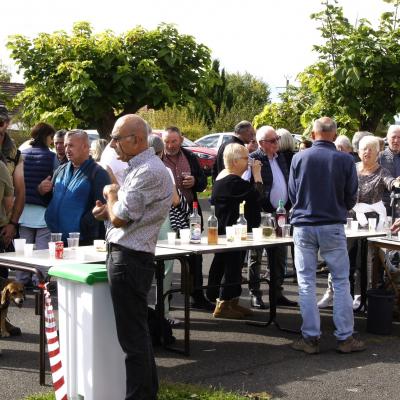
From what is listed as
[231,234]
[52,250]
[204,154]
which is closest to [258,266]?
[231,234]

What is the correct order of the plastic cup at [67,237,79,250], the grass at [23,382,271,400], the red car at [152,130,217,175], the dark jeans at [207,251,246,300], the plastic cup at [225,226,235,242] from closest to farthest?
the grass at [23,382,271,400], the plastic cup at [67,237,79,250], the plastic cup at [225,226,235,242], the dark jeans at [207,251,246,300], the red car at [152,130,217,175]

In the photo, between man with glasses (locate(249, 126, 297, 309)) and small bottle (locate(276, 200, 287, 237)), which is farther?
man with glasses (locate(249, 126, 297, 309))

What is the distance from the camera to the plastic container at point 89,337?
5.66m

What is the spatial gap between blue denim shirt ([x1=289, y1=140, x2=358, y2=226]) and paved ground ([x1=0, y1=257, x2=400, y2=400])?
1261 millimetres

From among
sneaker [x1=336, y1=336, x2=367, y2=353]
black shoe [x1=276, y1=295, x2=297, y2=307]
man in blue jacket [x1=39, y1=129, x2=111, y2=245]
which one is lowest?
sneaker [x1=336, y1=336, x2=367, y2=353]

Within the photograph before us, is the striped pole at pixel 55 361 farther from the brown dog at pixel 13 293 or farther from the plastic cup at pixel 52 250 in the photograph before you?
the brown dog at pixel 13 293

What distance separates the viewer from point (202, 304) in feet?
30.7

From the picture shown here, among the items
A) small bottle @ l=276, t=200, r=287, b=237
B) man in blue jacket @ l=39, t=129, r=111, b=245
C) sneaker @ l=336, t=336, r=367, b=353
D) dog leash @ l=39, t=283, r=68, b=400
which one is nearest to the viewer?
dog leash @ l=39, t=283, r=68, b=400

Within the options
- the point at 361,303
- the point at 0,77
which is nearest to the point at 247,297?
the point at 361,303

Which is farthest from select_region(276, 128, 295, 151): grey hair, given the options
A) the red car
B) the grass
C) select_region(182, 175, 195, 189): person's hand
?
the red car

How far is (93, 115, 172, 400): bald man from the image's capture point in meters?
5.29

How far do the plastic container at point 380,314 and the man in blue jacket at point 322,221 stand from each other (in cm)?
74

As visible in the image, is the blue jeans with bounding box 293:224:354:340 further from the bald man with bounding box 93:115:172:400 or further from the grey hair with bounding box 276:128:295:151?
the grey hair with bounding box 276:128:295:151

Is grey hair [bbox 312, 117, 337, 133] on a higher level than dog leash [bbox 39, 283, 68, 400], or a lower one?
higher
